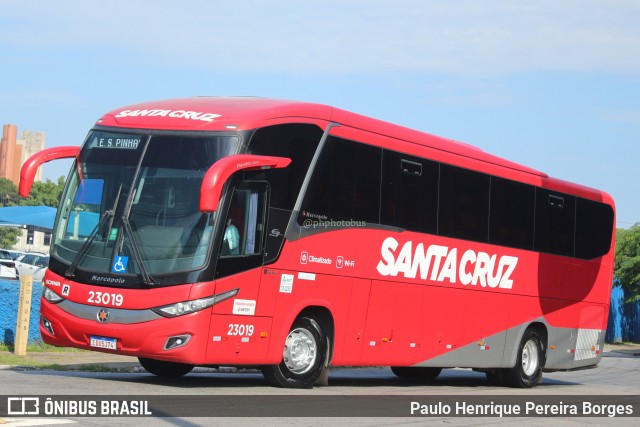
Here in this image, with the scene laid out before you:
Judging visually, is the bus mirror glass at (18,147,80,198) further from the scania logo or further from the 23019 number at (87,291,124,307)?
the scania logo

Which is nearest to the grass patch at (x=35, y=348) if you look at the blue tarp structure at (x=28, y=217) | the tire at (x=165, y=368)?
the tire at (x=165, y=368)

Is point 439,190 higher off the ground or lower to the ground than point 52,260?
higher

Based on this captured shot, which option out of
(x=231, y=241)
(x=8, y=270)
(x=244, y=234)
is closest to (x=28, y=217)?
(x=8, y=270)

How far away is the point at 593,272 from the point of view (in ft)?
71.7

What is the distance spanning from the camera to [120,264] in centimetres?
1303

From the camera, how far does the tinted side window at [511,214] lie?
61.9 feet

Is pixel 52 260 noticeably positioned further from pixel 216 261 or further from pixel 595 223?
pixel 595 223

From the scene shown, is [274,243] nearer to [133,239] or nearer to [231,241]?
[231,241]

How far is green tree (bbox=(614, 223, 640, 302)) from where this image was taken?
45006 mm

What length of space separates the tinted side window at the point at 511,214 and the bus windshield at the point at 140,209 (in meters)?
7.05

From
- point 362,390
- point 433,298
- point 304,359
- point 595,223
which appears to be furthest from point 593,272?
point 304,359

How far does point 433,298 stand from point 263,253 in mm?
4580

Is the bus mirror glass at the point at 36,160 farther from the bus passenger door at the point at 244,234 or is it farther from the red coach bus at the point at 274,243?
the bus passenger door at the point at 244,234

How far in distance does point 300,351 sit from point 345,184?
2517mm
